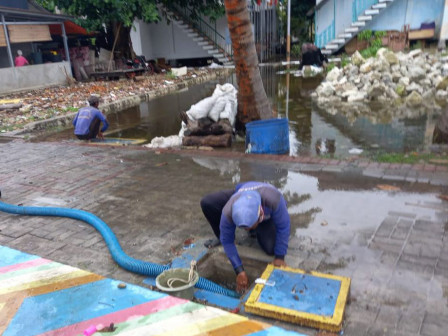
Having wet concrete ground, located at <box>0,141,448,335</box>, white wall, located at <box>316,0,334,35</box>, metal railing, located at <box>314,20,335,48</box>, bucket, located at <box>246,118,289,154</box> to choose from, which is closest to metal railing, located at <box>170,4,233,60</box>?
metal railing, located at <box>314,20,335,48</box>

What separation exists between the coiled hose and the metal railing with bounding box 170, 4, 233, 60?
66.7ft

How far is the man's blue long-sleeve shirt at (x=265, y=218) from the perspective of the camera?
337cm

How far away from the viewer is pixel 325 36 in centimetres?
2266

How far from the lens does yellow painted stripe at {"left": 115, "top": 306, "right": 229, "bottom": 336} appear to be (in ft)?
9.24

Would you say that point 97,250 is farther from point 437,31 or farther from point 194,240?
point 437,31

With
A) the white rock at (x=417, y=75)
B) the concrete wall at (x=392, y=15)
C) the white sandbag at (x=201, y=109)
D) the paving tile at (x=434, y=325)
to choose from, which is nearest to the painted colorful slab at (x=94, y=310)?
the paving tile at (x=434, y=325)

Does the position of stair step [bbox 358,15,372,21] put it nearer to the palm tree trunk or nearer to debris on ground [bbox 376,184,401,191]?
the palm tree trunk

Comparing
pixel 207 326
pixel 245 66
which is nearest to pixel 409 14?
pixel 245 66

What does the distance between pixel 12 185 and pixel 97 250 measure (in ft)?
9.56

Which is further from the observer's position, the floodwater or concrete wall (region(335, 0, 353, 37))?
concrete wall (region(335, 0, 353, 37))

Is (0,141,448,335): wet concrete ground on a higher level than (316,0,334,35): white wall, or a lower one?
lower

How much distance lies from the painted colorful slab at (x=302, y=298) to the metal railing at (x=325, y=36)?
21591mm

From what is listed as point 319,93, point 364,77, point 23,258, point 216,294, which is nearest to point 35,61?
point 319,93

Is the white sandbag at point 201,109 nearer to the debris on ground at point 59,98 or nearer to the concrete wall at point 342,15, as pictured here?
the debris on ground at point 59,98
